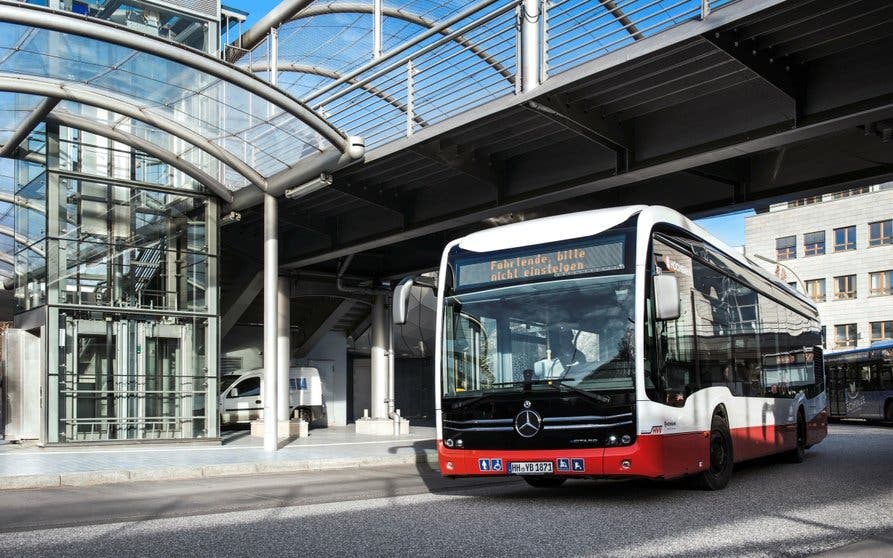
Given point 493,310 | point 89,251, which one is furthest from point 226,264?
point 493,310

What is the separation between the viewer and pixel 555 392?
9930 millimetres

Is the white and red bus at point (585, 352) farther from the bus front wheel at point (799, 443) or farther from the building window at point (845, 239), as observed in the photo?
the building window at point (845, 239)

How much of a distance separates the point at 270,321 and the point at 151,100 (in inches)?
209

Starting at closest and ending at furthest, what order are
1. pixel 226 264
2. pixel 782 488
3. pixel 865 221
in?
pixel 782 488, pixel 226 264, pixel 865 221

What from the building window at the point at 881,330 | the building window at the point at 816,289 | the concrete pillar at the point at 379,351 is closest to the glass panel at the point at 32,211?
the concrete pillar at the point at 379,351

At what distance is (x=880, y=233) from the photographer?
210ft

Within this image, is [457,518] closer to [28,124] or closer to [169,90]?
[169,90]

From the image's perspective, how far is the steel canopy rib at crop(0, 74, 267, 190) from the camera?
17328 millimetres

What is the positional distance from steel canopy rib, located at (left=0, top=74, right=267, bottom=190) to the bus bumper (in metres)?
11.3

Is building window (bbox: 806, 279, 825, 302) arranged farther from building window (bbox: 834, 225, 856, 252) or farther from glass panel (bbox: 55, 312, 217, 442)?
glass panel (bbox: 55, 312, 217, 442)

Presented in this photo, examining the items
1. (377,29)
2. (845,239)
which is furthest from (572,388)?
(845,239)

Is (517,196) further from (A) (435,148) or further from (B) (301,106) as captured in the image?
(B) (301,106)

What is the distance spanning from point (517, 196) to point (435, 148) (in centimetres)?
198

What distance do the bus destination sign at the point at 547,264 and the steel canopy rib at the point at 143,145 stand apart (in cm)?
1141
